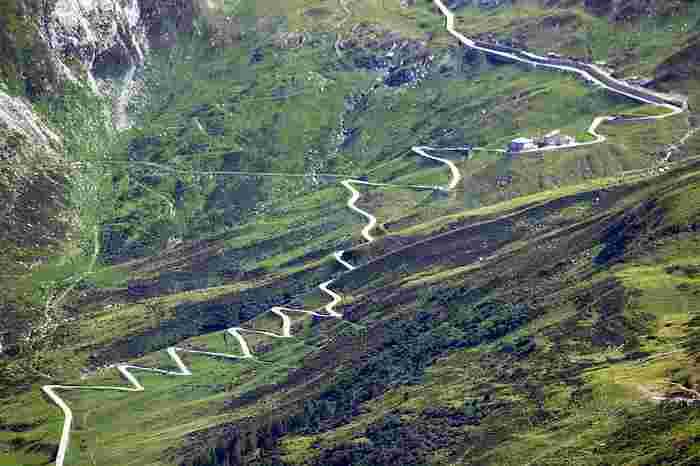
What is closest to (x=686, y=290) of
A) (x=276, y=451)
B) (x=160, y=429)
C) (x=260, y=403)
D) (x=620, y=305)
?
(x=620, y=305)

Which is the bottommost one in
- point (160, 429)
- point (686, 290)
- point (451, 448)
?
point (160, 429)

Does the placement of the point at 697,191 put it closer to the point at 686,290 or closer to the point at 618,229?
the point at 618,229

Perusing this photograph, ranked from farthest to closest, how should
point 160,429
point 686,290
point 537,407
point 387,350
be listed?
point 160,429, point 387,350, point 686,290, point 537,407

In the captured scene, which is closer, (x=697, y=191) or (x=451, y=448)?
(x=451, y=448)

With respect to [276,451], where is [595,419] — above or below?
above

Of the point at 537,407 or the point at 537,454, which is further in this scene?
the point at 537,407

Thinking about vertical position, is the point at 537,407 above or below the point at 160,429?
above

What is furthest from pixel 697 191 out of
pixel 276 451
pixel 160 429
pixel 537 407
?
pixel 160 429

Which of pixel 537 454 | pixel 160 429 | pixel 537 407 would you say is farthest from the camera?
pixel 160 429

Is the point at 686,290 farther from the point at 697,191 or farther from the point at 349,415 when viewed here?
the point at 349,415
